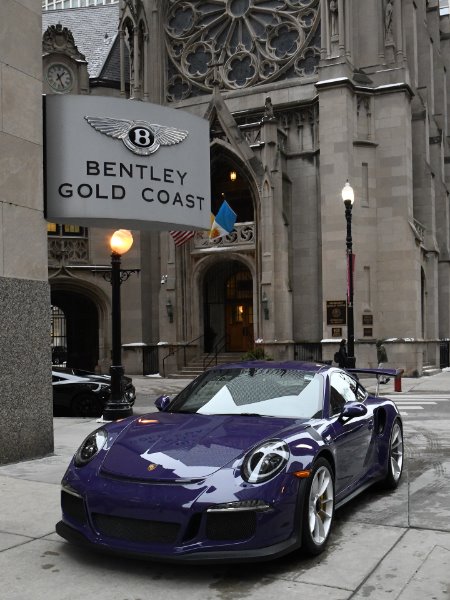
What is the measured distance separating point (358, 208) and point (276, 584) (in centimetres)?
2551

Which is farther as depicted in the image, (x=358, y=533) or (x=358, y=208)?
(x=358, y=208)

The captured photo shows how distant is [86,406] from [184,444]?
11427 millimetres

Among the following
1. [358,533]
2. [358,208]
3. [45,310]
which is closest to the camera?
[358,533]

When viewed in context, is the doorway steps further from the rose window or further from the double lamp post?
the double lamp post

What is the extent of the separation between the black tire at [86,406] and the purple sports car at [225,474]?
991 centimetres

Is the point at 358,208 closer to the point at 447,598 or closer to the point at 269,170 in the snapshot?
the point at 269,170

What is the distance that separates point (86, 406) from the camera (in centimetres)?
1641

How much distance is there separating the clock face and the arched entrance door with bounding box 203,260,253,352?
12255mm

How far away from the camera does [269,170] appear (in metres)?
30.0

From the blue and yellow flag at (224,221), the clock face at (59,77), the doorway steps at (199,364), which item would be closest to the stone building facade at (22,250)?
the blue and yellow flag at (224,221)

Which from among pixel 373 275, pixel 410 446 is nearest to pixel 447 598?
pixel 410 446

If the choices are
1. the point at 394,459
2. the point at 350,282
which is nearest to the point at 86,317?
the point at 350,282

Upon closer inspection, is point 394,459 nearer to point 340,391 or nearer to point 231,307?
point 340,391

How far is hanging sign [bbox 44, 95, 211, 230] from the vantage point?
1008cm
